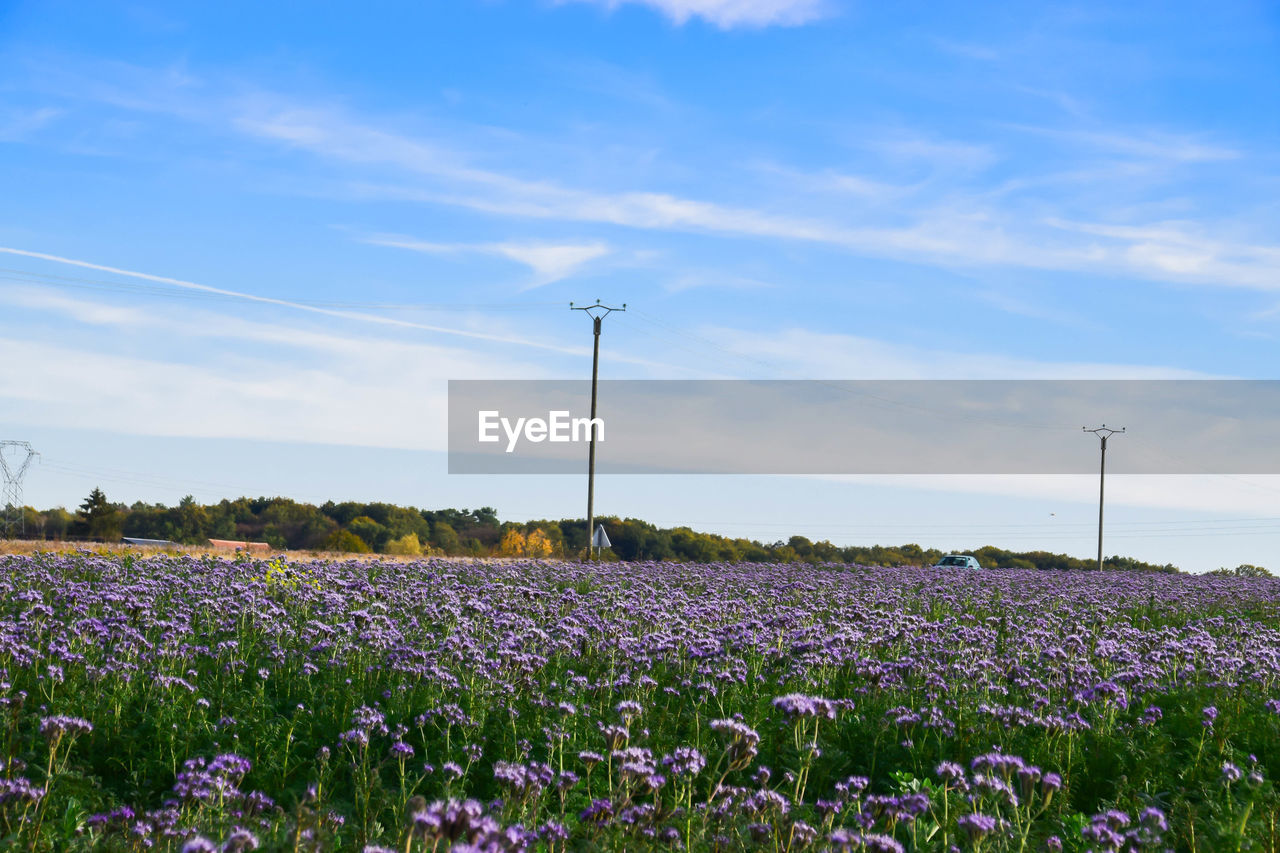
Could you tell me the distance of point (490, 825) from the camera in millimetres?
3057

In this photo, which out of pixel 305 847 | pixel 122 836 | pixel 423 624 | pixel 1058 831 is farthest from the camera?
pixel 423 624

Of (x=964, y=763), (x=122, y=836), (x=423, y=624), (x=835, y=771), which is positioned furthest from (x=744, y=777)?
(x=423, y=624)

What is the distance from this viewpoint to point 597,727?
795cm

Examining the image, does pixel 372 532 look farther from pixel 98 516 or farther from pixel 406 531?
pixel 98 516

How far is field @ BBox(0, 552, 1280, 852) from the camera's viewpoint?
5.12m

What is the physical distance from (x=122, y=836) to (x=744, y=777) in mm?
4465

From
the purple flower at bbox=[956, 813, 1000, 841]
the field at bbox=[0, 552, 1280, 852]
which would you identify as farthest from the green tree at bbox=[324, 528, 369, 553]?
the purple flower at bbox=[956, 813, 1000, 841]

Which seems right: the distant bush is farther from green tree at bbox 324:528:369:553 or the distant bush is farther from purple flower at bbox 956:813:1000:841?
purple flower at bbox 956:813:1000:841

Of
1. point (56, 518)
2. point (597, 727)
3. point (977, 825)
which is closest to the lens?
point (977, 825)

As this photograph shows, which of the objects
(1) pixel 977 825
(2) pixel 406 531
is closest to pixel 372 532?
(2) pixel 406 531

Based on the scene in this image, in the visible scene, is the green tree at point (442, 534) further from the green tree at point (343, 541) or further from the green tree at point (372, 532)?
the green tree at point (343, 541)

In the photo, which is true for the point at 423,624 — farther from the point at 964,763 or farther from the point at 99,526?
the point at 99,526

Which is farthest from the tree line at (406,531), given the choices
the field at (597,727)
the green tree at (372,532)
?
the field at (597,727)

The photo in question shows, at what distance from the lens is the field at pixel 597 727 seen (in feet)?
16.8
